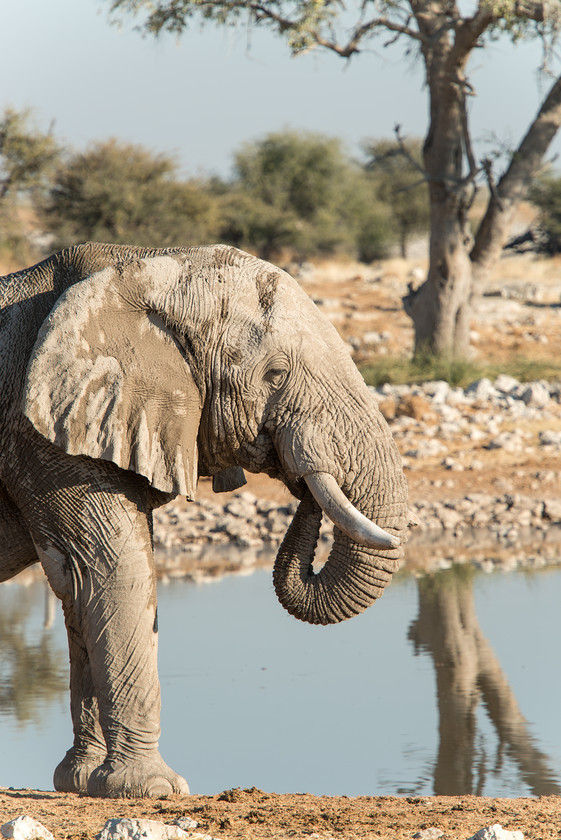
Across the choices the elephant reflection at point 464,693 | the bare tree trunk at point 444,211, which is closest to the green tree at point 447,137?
the bare tree trunk at point 444,211

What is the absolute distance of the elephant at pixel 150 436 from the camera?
4059 mm

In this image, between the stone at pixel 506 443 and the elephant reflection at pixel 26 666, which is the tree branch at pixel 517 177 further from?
the elephant reflection at pixel 26 666

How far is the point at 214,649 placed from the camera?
7.17 meters

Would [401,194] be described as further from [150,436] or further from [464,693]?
[150,436]

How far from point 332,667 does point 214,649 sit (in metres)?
Result: 0.91

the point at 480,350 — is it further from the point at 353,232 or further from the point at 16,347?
the point at 353,232

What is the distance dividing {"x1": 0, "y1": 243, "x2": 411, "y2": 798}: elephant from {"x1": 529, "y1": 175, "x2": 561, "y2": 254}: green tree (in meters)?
29.6

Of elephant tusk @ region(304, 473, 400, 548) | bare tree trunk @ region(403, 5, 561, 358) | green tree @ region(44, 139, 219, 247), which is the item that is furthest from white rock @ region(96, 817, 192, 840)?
green tree @ region(44, 139, 219, 247)

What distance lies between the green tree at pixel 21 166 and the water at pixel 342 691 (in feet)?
60.2

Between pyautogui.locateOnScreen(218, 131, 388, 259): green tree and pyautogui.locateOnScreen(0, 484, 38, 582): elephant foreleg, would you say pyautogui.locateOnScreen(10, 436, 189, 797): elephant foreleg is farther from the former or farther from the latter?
pyautogui.locateOnScreen(218, 131, 388, 259): green tree

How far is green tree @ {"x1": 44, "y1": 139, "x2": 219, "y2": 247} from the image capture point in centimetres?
2559

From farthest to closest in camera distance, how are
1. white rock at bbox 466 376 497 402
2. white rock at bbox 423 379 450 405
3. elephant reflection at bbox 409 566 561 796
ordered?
white rock at bbox 466 376 497 402 → white rock at bbox 423 379 450 405 → elephant reflection at bbox 409 566 561 796

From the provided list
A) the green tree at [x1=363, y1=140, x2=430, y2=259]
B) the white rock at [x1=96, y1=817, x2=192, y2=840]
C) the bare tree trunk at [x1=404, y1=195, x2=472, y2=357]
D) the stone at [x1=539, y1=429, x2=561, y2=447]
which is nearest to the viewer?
the white rock at [x1=96, y1=817, x2=192, y2=840]

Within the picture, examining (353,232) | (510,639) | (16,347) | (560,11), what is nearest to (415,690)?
(510,639)
